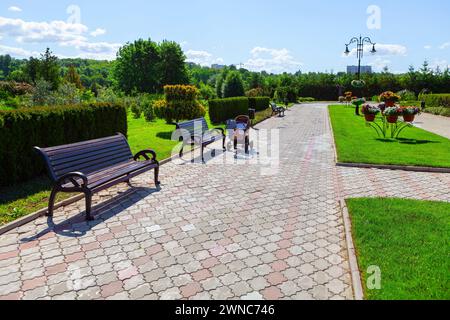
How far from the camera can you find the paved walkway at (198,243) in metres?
3.75

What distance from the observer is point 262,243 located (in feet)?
15.8

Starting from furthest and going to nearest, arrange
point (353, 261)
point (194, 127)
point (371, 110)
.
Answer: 1. point (371, 110)
2. point (194, 127)
3. point (353, 261)

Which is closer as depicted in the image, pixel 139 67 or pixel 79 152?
pixel 79 152

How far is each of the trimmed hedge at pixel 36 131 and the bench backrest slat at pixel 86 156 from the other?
6.06ft

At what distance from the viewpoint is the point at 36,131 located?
7.87 metres

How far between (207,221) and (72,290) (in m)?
2.35

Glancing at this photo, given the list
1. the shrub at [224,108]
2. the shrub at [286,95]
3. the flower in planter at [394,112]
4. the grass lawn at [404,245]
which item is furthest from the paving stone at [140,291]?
the shrub at [286,95]

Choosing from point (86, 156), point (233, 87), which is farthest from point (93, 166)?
point (233, 87)

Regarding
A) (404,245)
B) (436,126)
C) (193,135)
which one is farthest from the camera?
(436,126)

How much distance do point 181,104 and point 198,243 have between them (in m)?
13.1

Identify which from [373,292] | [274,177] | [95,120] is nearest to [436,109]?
[274,177]

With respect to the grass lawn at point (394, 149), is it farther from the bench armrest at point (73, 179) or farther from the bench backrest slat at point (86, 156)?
the bench armrest at point (73, 179)

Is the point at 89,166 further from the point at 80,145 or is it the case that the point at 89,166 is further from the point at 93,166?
the point at 80,145
